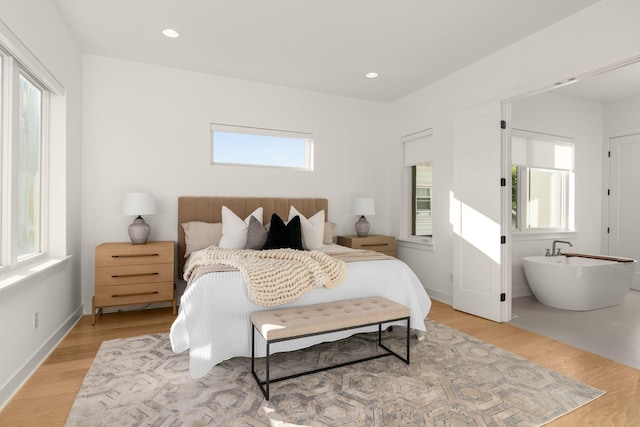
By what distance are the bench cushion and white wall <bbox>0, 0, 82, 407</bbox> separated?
4.84ft

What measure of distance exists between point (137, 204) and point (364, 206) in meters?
2.75

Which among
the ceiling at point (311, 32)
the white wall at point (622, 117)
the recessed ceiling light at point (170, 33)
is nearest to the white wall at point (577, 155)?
the white wall at point (622, 117)

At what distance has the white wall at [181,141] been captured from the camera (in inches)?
148

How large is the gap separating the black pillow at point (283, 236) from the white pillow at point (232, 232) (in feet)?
0.91

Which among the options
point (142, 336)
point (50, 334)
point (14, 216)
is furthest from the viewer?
point (142, 336)

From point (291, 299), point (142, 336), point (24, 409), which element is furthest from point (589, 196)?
point (24, 409)

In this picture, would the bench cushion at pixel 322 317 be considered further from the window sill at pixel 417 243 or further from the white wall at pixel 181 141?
the white wall at pixel 181 141

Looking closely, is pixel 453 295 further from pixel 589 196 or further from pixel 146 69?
pixel 146 69

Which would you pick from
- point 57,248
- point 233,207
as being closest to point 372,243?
point 233,207

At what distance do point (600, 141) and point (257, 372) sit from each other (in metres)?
5.94

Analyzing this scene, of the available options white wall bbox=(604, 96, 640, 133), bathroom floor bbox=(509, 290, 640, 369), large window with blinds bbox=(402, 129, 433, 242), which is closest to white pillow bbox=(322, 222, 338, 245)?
large window with blinds bbox=(402, 129, 433, 242)

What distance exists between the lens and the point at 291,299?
2430 millimetres

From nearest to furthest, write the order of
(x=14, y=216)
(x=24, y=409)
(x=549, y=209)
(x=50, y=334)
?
(x=24, y=409), (x=14, y=216), (x=50, y=334), (x=549, y=209)

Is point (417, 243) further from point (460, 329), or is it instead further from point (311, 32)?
point (311, 32)
